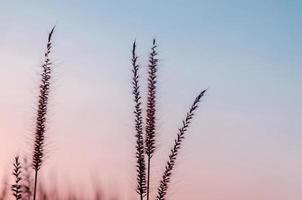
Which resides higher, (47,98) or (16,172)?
(47,98)

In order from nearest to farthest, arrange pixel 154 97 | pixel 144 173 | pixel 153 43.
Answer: pixel 144 173 → pixel 154 97 → pixel 153 43

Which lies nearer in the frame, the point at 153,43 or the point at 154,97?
the point at 154,97

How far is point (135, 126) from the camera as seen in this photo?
1039cm

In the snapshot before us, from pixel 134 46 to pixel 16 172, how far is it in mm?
2923

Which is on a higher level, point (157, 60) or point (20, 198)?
point (157, 60)

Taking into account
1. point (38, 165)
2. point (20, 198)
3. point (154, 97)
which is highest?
point (154, 97)

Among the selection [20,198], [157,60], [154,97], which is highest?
[157,60]

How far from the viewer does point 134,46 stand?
10719mm

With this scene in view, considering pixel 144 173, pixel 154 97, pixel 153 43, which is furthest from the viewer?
pixel 153 43

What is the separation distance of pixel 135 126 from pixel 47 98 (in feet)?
5.79

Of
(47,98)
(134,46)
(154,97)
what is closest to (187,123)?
(154,97)

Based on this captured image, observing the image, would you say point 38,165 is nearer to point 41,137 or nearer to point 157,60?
point 41,137

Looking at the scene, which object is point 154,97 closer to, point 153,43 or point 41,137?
point 153,43

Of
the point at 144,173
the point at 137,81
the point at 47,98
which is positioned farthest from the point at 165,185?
the point at 47,98
